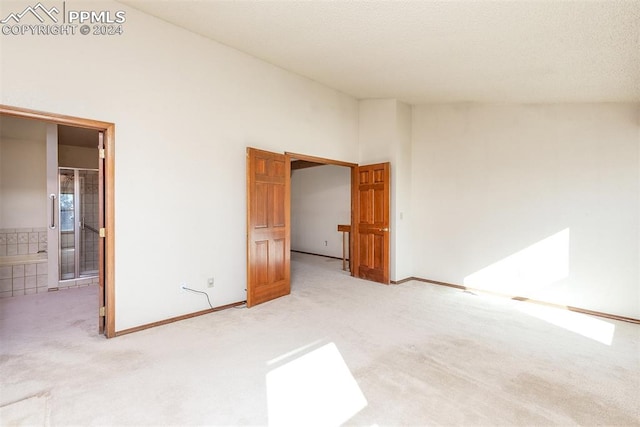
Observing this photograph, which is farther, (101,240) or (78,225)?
(78,225)

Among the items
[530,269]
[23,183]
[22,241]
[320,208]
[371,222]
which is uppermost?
[23,183]

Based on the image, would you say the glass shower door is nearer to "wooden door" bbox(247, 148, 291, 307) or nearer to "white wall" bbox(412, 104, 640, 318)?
"wooden door" bbox(247, 148, 291, 307)

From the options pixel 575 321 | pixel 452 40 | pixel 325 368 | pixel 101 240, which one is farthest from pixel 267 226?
pixel 575 321

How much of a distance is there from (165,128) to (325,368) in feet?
9.28

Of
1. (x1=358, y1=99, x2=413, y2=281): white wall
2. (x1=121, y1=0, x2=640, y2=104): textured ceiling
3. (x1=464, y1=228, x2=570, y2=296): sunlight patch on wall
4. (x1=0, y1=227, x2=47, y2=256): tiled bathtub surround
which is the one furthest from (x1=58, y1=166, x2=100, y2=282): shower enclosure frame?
(x1=464, y1=228, x2=570, y2=296): sunlight patch on wall

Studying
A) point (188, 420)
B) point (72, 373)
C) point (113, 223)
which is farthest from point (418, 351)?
point (113, 223)

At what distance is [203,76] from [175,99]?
459 mm

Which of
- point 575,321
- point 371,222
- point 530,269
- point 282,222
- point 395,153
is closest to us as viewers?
point 575,321

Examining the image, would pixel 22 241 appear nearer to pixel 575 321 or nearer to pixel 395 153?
pixel 395 153

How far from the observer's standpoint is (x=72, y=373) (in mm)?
2289

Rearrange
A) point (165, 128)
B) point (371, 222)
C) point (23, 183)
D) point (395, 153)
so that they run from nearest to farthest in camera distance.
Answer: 1. point (165, 128)
2. point (23, 183)
3. point (395, 153)
4. point (371, 222)

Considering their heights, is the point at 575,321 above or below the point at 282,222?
below

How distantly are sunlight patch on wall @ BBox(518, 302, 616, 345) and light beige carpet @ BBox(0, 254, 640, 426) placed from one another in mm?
25

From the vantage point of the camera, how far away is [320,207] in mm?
8148
